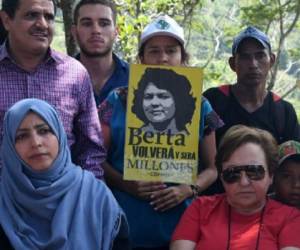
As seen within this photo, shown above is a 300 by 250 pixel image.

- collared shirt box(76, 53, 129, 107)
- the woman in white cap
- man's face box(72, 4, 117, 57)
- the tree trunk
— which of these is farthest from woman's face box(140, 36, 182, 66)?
the tree trunk

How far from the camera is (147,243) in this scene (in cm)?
371

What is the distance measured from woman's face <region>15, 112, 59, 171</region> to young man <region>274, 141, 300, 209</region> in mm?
1448

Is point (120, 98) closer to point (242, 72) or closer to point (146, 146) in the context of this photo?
point (146, 146)

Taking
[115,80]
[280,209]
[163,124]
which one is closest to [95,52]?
[115,80]

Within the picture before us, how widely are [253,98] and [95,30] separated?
3.87 ft

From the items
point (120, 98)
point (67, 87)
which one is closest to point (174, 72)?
point (120, 98)

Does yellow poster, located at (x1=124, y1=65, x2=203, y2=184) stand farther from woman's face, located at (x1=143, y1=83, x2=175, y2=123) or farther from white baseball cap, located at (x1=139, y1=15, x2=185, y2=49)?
white baseball cap, located at (x1=139, y1=15, x2=185, y2=49)

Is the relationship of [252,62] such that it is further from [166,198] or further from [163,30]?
[166,198]

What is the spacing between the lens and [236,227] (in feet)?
10.9

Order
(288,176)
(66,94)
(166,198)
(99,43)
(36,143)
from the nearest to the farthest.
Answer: (36,143) < (66,94) < (166,198) < (288,176) < (99,43)

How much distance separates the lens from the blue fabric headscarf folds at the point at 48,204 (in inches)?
121

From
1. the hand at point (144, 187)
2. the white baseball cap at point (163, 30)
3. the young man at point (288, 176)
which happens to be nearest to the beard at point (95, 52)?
the white baseball cap at point (163, 30)

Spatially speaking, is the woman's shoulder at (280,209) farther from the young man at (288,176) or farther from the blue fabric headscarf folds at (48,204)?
the blue fabric headscarf folds at (48,204)

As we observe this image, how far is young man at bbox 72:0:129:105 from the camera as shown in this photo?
4.33 metres
